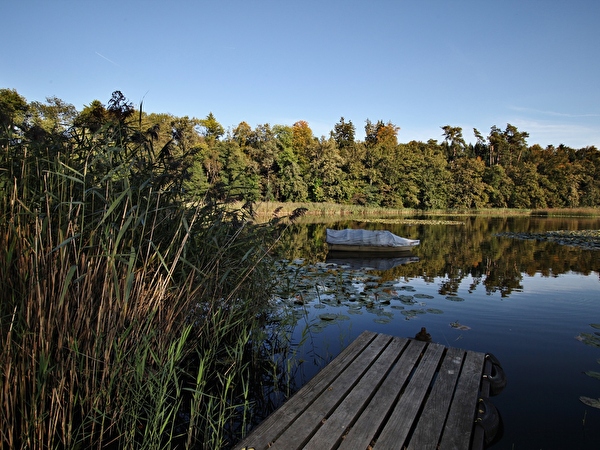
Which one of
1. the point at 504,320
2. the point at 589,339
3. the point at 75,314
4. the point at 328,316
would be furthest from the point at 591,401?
the point at 75,314

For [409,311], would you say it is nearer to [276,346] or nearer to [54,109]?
[276,346]

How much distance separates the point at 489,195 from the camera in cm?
5009

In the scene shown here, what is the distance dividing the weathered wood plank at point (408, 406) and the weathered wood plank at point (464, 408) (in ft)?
0.69

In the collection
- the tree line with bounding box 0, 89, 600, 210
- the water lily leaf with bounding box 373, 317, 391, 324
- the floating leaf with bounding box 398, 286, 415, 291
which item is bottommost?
the floating leaf with bounding box 398, 286, 415, 291

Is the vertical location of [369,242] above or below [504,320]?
above

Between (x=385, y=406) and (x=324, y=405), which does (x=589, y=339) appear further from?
(x=324, y=405)

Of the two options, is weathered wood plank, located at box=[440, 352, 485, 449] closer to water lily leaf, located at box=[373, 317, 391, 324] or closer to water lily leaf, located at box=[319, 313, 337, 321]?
water lily leaf, located at box=[373, 317, 391, 324]

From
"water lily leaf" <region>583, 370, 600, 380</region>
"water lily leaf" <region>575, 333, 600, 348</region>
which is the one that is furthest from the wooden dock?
"water lily leaf" <region>575, 333, 600, 348</region>

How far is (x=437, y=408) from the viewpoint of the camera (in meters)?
2.43

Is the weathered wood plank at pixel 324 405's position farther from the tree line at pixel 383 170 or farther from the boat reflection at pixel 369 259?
the tree line at pixel 383 170

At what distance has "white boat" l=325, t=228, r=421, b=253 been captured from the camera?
1117 cm

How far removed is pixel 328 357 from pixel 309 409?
1586mm

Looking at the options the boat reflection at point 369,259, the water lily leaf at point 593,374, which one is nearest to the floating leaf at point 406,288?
the boat reflection at point 369,259

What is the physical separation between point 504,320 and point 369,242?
5910 millimetres
